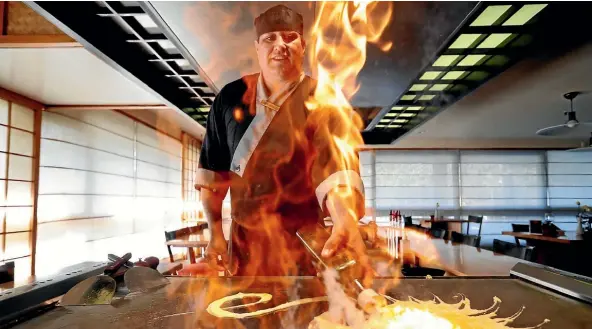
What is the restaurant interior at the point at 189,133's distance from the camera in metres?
1.01

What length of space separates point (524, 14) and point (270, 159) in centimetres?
191

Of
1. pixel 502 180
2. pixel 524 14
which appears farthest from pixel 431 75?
pixel 502 180

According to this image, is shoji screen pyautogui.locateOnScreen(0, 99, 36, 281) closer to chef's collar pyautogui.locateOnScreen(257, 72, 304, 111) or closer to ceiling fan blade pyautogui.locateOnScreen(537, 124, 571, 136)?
chef's collar pyautogui.locateOnScreen(257, 72, 304, 111)

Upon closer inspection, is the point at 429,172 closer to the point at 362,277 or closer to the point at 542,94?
the point at 542,94

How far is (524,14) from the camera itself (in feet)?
7.61

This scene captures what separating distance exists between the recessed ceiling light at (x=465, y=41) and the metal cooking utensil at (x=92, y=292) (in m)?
2.28

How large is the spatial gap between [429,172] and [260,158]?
28.5 ft

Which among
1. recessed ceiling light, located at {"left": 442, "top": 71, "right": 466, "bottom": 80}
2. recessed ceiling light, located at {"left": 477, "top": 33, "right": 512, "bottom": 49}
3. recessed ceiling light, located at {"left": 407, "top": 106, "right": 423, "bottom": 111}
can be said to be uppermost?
recessed ceiling light, located at {"left": 477, "top": 33, "right": 512, "bottom": 49}

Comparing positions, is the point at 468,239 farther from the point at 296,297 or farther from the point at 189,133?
the point at 189,133

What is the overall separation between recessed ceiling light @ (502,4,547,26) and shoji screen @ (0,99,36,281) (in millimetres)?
4422

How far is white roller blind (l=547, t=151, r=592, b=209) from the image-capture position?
31.1ft

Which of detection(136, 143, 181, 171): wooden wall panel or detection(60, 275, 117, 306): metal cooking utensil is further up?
detection(136, 143, 181, 171): wooden wall panel

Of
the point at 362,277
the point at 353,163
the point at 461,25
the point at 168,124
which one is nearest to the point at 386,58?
the point at 461,25

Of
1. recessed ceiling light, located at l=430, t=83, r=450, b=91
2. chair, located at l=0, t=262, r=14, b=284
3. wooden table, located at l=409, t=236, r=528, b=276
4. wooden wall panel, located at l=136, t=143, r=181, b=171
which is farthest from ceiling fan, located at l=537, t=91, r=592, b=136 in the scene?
wooden wall panel, located at l=136, t=143, r=181, b=171
